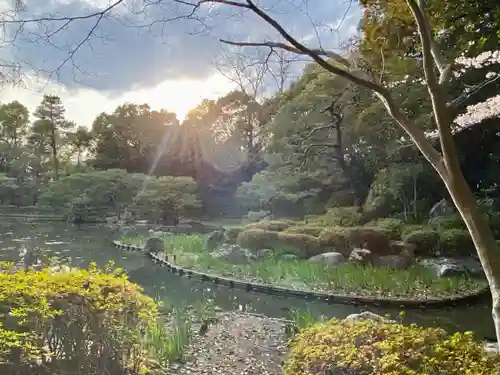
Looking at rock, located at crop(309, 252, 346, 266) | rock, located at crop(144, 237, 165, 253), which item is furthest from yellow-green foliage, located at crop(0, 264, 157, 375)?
rock, located at crop(144, 237, 165, 253)

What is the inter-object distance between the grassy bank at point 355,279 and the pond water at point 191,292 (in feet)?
1.59

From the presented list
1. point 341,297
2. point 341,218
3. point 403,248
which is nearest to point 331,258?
point 403,248

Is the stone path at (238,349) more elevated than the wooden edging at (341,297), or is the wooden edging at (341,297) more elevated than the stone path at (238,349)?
the wooden edging at (341,297)

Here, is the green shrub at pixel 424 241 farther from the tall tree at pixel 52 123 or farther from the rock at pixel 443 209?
the tall tree at pixel 52 123

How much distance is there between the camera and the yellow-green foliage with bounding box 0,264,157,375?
3.01m

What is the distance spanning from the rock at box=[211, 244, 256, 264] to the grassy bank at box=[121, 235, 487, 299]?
2.47 feet

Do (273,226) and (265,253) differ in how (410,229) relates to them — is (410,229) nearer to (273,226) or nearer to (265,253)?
(265,253)

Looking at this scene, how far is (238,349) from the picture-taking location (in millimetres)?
5145

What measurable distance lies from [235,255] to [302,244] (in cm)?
172

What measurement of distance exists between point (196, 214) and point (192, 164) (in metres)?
4.20

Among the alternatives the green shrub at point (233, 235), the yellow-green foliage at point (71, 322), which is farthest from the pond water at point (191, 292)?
the yellow-green foliage at point (71, 322)

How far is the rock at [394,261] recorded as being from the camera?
9.73 metres

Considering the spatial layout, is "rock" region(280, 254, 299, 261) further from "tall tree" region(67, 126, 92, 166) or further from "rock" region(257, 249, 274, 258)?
"tall tree" region(67, 126, 92, 166)

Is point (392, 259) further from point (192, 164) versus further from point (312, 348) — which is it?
point (192, 164)
